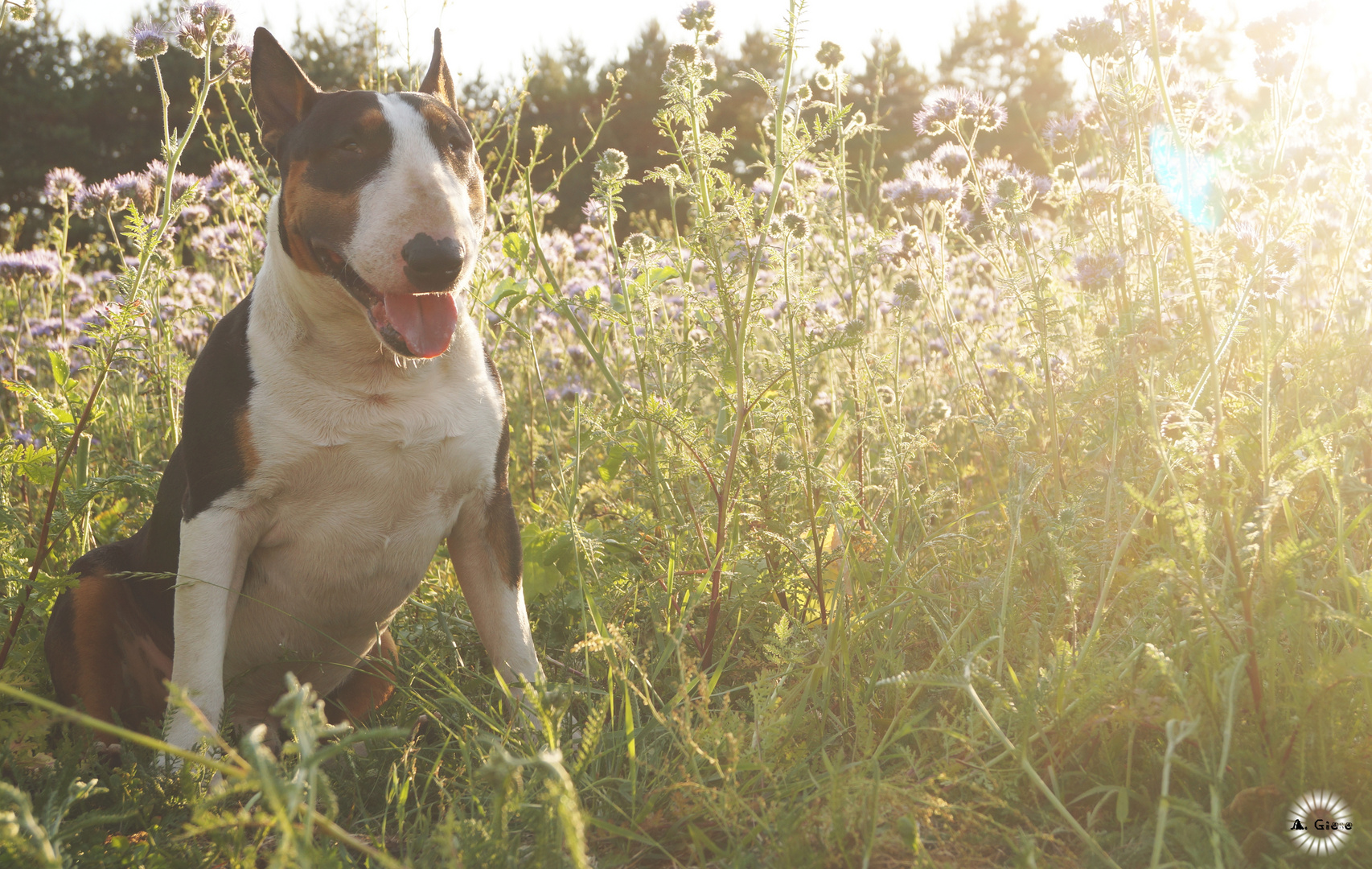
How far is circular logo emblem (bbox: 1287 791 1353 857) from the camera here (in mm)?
1392

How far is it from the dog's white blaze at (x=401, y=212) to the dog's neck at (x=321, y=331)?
0.20 m

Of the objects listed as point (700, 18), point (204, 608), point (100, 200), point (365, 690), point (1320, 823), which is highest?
point (700, 18)

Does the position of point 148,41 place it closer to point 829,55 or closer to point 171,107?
point 829,55

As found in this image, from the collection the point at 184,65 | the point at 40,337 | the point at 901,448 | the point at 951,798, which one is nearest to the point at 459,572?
the point at 901,448

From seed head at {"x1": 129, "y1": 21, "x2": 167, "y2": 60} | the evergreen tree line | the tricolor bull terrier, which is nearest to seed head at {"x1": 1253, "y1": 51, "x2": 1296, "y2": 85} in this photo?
the tricolor bull terrier

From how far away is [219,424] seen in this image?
226cm

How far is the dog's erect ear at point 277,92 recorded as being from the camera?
8.04 ft

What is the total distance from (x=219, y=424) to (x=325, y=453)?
26 centimetres

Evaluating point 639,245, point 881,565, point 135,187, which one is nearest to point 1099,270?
point 881,565

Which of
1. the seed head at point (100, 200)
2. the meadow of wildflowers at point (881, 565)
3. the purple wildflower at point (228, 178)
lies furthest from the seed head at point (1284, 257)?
the seed head at point (100, 200)

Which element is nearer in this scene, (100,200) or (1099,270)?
(1099,270)

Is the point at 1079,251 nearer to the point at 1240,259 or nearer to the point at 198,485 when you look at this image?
the point at 1240,259

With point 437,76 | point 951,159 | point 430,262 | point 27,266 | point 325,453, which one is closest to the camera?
point 430,262

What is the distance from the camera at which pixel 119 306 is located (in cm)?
233
